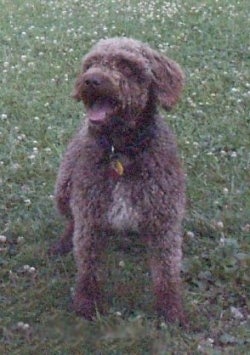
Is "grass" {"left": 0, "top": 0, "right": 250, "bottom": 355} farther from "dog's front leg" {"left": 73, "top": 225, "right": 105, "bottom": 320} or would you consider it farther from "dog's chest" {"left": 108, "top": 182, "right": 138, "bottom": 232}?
"dog's chest" {"left": 108, "top": 182, "right": 138, "bottom": 232}

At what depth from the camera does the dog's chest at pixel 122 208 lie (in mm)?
4625

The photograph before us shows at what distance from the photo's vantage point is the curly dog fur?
A: 14.9 ft

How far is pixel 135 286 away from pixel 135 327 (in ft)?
2.03

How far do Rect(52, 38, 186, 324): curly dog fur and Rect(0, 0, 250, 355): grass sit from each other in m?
0.20

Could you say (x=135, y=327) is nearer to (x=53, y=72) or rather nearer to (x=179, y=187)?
(x=179, y=187)

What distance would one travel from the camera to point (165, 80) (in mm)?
4629

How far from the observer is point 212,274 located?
5.10 m

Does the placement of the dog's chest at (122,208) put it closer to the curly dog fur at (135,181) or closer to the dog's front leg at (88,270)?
the curly dog fur at (135,181)

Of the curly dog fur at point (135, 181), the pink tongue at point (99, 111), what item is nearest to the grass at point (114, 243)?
the curly dog fur at point (135, 181)

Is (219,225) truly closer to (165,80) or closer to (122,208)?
(122,208)

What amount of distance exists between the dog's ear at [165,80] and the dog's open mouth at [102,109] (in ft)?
1.03

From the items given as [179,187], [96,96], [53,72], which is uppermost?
[96,96]

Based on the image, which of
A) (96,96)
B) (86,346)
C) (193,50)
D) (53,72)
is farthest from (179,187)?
(193,50)

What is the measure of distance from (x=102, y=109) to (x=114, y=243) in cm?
131
